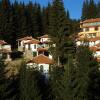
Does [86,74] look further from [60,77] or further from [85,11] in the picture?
[85,11]

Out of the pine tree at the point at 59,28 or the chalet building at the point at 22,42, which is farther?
the chalet building at the point at 22,42

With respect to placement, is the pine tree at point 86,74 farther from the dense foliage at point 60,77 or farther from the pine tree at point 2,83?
the pine tree at point 2,83

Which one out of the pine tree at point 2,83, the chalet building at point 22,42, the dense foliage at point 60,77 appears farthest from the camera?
the chalet building at point 22,42

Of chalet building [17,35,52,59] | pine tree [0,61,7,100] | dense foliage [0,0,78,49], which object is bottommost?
pine tree [0,61,7,100]

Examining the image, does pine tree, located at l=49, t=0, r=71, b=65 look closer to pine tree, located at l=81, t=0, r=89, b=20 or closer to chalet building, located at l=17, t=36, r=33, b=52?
chalet building, located at l=17, t=36, r=33, b=52

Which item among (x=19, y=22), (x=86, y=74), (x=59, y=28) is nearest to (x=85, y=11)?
(x=19, y=22)

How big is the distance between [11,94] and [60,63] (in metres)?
25.0

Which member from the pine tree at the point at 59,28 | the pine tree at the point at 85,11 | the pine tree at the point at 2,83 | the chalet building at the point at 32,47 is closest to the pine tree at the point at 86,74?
the pine tree at the point at 2,83

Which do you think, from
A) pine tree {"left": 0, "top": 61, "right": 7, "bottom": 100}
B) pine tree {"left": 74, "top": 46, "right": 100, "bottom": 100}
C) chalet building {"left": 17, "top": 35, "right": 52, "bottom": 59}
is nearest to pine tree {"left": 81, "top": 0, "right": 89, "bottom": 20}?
chalet building {"left": 17, "top": 35, "right": 52, "bottom": 59}

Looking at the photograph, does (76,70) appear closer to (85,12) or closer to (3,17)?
(3,17)

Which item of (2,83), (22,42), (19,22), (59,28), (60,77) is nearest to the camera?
(2,83)

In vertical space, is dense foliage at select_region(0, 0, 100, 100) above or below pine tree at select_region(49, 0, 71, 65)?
below

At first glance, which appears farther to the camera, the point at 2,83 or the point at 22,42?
the point at 22,42

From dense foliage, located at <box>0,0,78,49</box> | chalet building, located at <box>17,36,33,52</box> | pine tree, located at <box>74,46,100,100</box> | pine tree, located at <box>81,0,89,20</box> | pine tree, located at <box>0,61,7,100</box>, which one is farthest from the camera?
pine tree, located at <box>81,0,89,20</box>
